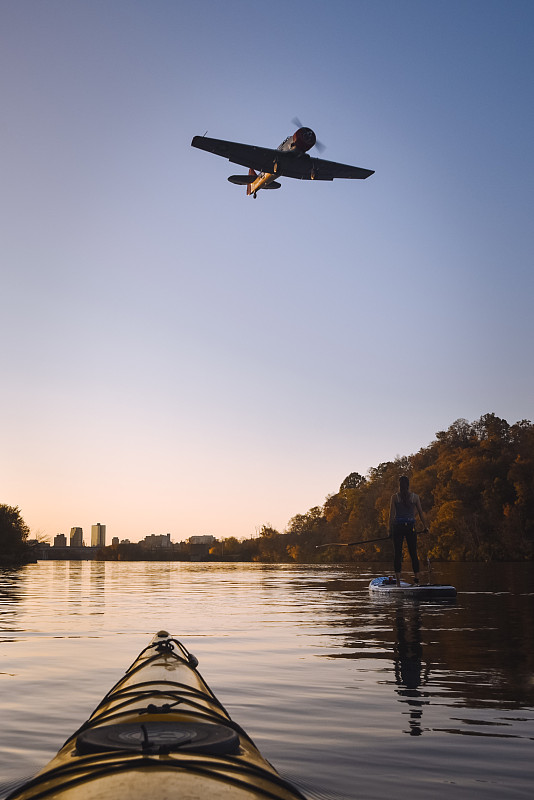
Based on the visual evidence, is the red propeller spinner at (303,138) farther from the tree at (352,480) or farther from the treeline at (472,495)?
the tree at (352,480)

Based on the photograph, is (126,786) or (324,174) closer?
(126,786)

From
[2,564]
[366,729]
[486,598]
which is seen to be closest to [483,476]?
[2,564]

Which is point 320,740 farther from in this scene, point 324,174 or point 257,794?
point 324,174

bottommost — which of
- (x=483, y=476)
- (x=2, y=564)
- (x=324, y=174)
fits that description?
(x=2, y=564)

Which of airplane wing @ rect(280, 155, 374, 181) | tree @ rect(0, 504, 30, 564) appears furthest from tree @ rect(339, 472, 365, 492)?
airplane wing @ rect(280, 155, 374, 181)

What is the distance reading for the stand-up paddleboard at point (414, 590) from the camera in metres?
17.1

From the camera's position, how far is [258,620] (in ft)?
50.8

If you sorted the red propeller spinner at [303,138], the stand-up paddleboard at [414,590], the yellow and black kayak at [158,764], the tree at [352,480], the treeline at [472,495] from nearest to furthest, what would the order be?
1. the yellow and black kayak at [158,764]
2. the stand-up paddleboard at [414,590]
3. the red propeller spinner at [303,138]
4. the treeline at [472,495]
5. the tree at [352,480]

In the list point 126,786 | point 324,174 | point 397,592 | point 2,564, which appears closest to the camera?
point 126,786

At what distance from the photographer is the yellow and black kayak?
259 cm

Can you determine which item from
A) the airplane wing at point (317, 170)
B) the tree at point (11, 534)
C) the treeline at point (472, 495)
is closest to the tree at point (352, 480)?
the treeline at point (472, 495)

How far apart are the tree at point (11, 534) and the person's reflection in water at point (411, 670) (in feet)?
257

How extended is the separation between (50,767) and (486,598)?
62.0 feet

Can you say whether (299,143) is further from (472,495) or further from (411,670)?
(472,495)
